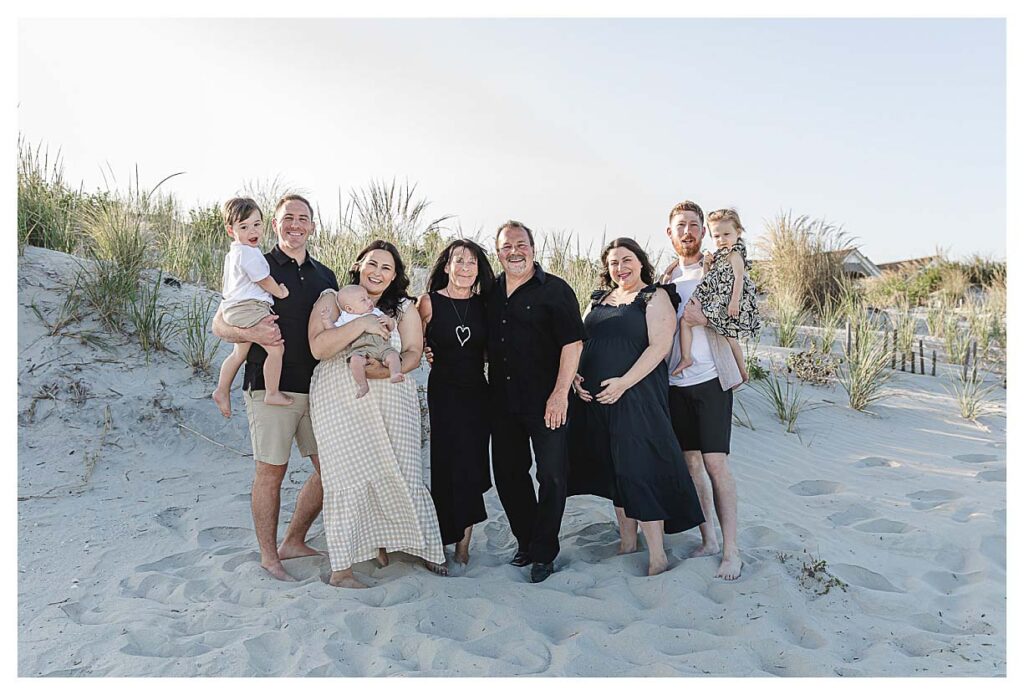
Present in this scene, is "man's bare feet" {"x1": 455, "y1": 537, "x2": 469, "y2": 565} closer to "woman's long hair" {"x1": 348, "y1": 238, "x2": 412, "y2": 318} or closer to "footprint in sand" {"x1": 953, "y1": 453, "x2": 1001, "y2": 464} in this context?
"woman's long hair" {"x1": 348, "y1": 238, "x2": 412, "y2": 318}

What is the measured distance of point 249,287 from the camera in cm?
474

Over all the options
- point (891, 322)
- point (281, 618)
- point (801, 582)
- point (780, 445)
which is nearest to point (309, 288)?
point (281, 618)

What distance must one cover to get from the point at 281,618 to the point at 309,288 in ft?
6.34

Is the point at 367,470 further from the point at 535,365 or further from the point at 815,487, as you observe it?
the point at 815,487

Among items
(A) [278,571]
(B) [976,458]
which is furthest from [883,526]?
(A) [278,571]

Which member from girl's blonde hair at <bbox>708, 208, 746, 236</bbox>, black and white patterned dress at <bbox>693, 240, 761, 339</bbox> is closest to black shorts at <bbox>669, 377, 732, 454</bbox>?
black and white patterned dress at <bbox>693, 240, 761, 339</bbox>

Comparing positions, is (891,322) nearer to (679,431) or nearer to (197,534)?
(679,431)

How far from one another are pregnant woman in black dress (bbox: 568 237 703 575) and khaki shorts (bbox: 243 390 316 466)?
176 cm

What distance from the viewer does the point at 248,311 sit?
469 cm

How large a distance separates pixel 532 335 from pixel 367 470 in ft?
4.23

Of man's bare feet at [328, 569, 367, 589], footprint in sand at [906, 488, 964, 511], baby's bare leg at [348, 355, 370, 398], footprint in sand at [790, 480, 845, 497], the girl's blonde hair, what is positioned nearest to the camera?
baby's bare leg at [348, 355, 370, 398]

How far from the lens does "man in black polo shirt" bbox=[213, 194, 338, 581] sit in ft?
15.9

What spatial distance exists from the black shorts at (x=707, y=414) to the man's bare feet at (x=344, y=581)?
223 cm

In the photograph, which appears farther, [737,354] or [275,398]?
[737,354]
